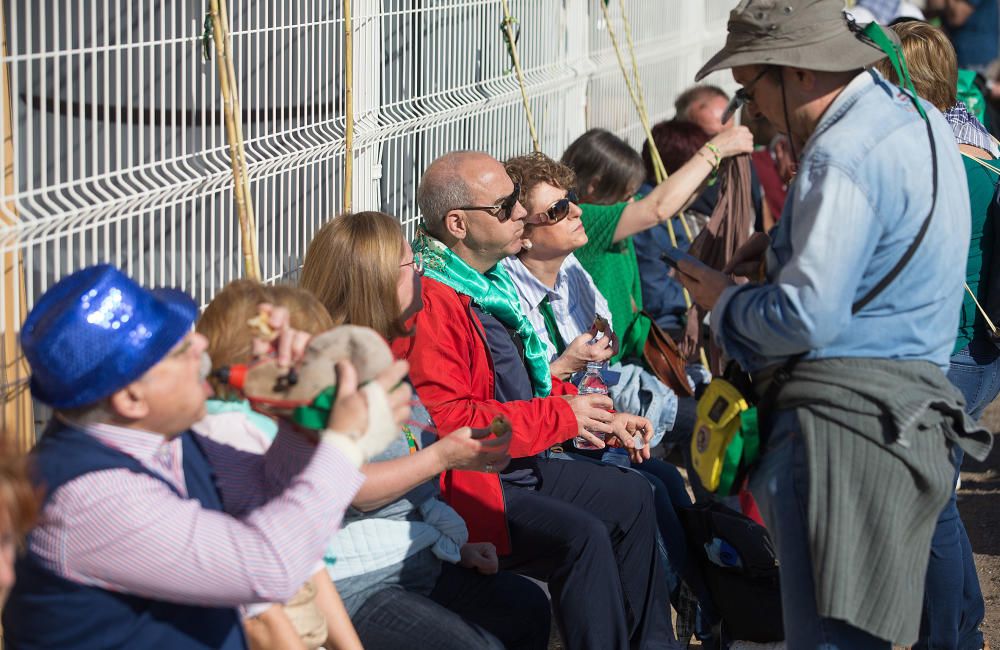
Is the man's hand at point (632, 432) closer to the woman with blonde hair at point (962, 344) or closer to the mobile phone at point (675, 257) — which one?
the mobile phone at point (675, 257)

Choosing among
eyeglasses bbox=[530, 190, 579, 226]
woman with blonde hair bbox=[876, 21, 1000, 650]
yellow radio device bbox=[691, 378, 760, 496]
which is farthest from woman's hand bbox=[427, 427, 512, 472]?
eyeglasses bbox=[530, 190, 579, 226]

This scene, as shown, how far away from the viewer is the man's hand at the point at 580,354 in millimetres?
3988

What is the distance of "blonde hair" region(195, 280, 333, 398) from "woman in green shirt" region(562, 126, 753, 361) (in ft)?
7.67

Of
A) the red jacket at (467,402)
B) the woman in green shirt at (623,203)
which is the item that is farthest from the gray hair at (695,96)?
the red jacket at (467,402)

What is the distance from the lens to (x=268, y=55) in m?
3.62

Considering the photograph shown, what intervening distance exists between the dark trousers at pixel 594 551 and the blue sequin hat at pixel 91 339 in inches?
66.6

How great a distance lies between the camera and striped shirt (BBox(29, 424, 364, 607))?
6.12 ft

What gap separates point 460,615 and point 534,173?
5.88 ft

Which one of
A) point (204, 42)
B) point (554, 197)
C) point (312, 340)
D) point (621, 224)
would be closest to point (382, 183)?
point (554, 197)

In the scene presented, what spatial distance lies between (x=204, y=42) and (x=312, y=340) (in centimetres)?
136

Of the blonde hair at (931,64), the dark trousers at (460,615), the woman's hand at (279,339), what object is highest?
the blonde hair at (931,64)

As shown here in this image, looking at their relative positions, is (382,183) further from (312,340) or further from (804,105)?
(312,340)

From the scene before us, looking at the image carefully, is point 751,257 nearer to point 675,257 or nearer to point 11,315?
point 675,257

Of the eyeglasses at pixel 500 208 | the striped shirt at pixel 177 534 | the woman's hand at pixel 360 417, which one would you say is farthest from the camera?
the eyeglasses at pixel 500 208
